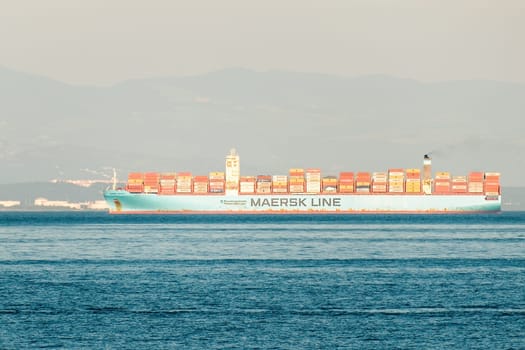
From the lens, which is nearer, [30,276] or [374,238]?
[30,276]

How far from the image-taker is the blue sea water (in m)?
40.6

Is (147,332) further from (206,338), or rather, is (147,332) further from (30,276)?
(30,276)

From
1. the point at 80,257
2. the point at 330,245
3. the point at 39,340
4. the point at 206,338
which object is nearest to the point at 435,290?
the point at 206,338

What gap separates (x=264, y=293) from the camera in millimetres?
53531

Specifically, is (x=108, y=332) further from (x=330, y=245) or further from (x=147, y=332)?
(x=330, y=245)

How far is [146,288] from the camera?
183ft

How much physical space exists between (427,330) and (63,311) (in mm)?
14622

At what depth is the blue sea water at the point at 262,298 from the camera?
40.6m

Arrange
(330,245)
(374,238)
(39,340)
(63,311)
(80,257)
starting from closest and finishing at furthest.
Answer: (39,340)
(63,311)
(80,257)
(330,245)
(374,238)

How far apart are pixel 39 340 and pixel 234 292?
50.4 ft

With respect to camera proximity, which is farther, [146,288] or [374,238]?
[374,238]

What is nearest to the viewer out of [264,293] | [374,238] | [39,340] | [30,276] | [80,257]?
[39,340]

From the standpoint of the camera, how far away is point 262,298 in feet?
169

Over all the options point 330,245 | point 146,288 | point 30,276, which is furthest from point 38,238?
point 146,288
